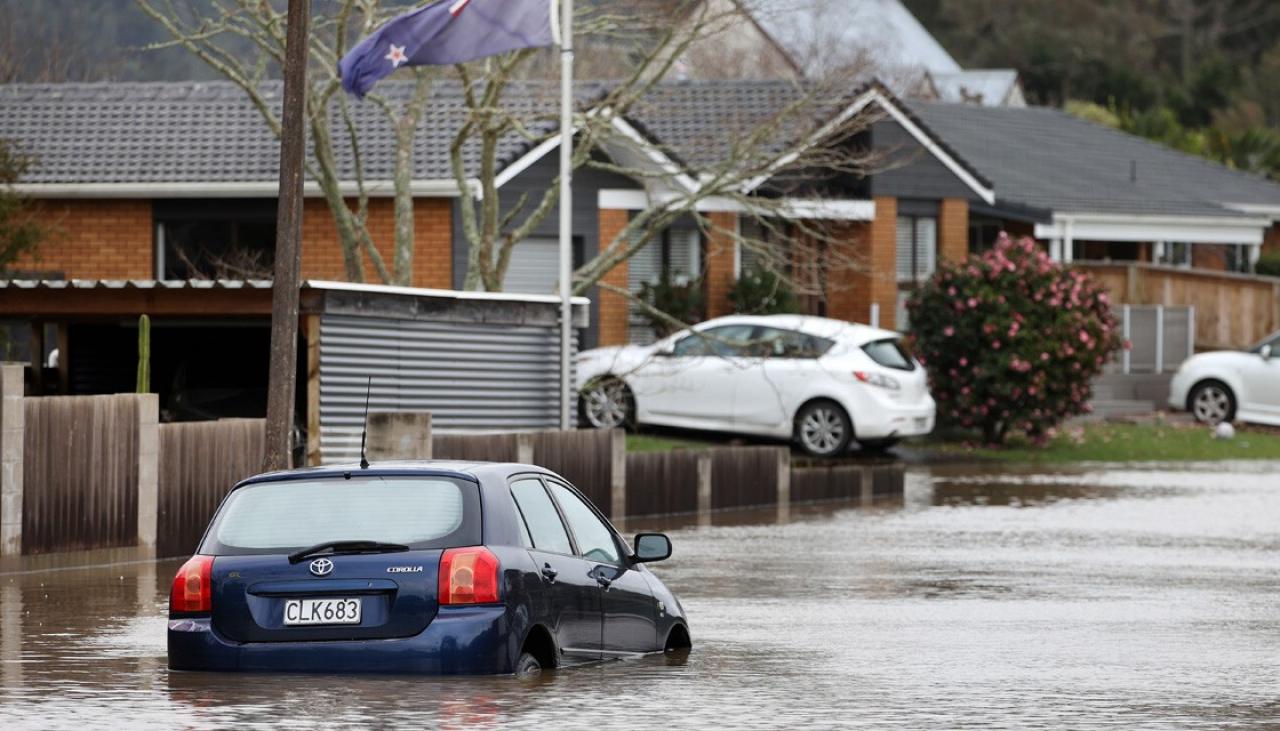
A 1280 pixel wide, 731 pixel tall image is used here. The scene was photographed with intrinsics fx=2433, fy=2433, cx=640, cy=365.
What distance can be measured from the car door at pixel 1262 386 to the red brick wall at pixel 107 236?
1726 centimetres

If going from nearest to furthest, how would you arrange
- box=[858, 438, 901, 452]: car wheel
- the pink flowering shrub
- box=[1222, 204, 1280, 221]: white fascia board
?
box=[858, 438, 901, 452]: car wheel < the pink flowering shrub < box=[1222, 204, 1280, 221]: white fascia board

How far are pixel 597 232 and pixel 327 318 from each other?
16263 millimetres

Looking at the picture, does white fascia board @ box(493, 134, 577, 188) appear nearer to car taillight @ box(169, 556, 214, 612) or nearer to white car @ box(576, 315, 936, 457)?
white car @ box(576, 315, 936, 457)

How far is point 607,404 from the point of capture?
31.2m

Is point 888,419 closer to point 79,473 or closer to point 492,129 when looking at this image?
point 492,129

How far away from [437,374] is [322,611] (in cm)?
1353

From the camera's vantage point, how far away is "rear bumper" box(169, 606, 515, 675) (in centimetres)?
1035

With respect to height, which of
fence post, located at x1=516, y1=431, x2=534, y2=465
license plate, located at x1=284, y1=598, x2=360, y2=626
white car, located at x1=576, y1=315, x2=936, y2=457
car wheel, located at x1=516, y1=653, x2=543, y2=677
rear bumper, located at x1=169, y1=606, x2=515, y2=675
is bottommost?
car wheel, located at x1=516, y1=653, x2=543, y2=677

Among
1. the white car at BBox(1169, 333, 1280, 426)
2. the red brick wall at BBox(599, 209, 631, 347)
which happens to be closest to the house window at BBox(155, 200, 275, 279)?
the red brick wall at BBox(599, 209, 631, 347)

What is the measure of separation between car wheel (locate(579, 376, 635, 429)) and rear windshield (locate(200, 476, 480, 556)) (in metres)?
20.1

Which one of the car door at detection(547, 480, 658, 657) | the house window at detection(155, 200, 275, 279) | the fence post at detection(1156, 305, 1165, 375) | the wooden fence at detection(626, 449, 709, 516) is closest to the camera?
the car door at detection(547, 480, 658, 657)

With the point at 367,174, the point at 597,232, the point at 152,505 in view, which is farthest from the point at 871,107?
the point at 152,505

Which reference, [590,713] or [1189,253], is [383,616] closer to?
[590,713]

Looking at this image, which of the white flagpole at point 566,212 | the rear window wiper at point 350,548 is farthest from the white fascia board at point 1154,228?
the rear window wiper at point 350,548
